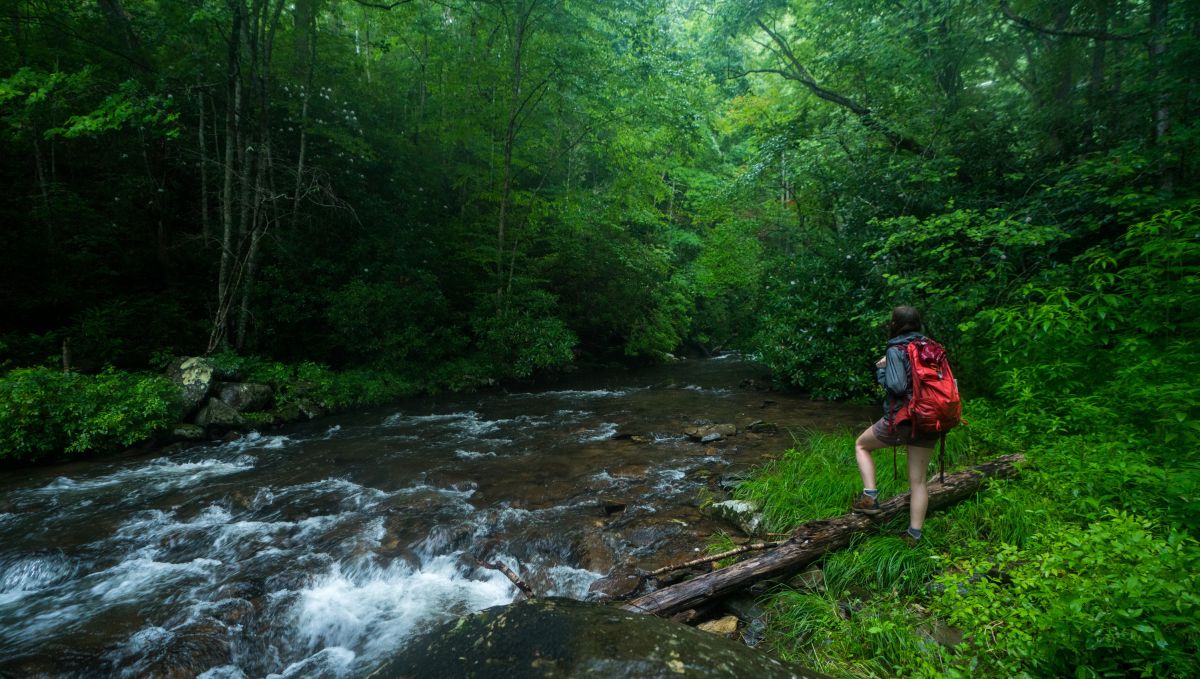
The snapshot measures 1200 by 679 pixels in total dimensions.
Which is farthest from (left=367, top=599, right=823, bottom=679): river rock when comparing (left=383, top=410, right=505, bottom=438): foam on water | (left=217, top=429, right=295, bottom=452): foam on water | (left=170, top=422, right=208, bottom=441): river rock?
(left=170, top=422, right=208, bottom=441): river rock

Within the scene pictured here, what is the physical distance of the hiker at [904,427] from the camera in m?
3.46

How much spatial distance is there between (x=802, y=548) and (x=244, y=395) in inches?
405

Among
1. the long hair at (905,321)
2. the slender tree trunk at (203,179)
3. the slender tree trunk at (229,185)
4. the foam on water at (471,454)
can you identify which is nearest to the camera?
the long hair at (905,321)

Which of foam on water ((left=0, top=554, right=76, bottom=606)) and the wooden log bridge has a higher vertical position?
the wooden log bridge

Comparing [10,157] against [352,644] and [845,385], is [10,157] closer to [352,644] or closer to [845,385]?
[352,644]

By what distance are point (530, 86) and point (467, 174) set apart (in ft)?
10.8

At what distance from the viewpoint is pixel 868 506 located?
3.80 meters

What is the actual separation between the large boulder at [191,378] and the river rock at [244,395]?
0.85ft

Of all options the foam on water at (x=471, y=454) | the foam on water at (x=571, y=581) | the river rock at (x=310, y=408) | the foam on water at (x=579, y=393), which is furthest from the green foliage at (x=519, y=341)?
the foam on water at (x=571, y=581)

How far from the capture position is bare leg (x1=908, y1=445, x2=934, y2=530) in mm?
3451

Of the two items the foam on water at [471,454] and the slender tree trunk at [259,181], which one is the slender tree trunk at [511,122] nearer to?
the slender tree trunk at [259,181]

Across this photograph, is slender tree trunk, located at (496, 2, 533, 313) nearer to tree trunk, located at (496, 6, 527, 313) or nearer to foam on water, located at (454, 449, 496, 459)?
tree trunk, located at (496, 6, 527, 313)

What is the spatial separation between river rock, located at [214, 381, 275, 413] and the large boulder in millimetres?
259

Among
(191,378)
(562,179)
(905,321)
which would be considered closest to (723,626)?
(905,321)
